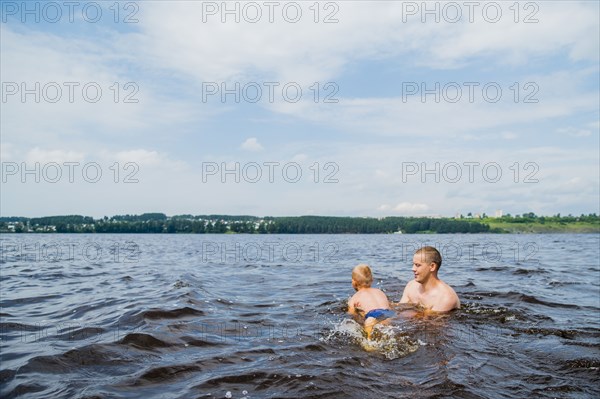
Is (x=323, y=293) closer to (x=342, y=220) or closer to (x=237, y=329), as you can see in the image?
(x=237, y=329)

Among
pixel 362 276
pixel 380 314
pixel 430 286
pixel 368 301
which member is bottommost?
pixel 380 314

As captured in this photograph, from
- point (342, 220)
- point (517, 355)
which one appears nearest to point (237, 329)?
point (517, 355)

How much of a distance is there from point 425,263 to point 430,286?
2.31 feet

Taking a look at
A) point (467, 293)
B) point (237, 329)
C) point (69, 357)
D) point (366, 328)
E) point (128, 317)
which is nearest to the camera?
point (69, 357)

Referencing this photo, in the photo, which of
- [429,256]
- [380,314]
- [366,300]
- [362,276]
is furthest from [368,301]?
[429,256]

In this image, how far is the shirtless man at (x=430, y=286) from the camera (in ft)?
32.3

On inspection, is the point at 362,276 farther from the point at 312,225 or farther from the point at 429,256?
the point at 312,225

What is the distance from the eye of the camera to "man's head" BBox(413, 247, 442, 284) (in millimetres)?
9797

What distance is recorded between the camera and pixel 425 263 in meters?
9.79

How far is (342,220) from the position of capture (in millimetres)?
112000

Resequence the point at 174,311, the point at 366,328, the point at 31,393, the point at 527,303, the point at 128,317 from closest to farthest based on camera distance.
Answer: the point at 31,393 → the point at 366,328 → the point at 128,317 → the point at 174,311 → the point at 527,303

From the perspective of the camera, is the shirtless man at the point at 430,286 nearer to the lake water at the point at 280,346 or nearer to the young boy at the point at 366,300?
the lake water at the point at 280,346

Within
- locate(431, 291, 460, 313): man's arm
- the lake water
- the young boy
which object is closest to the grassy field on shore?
the lake water

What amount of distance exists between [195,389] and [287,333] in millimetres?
3106
